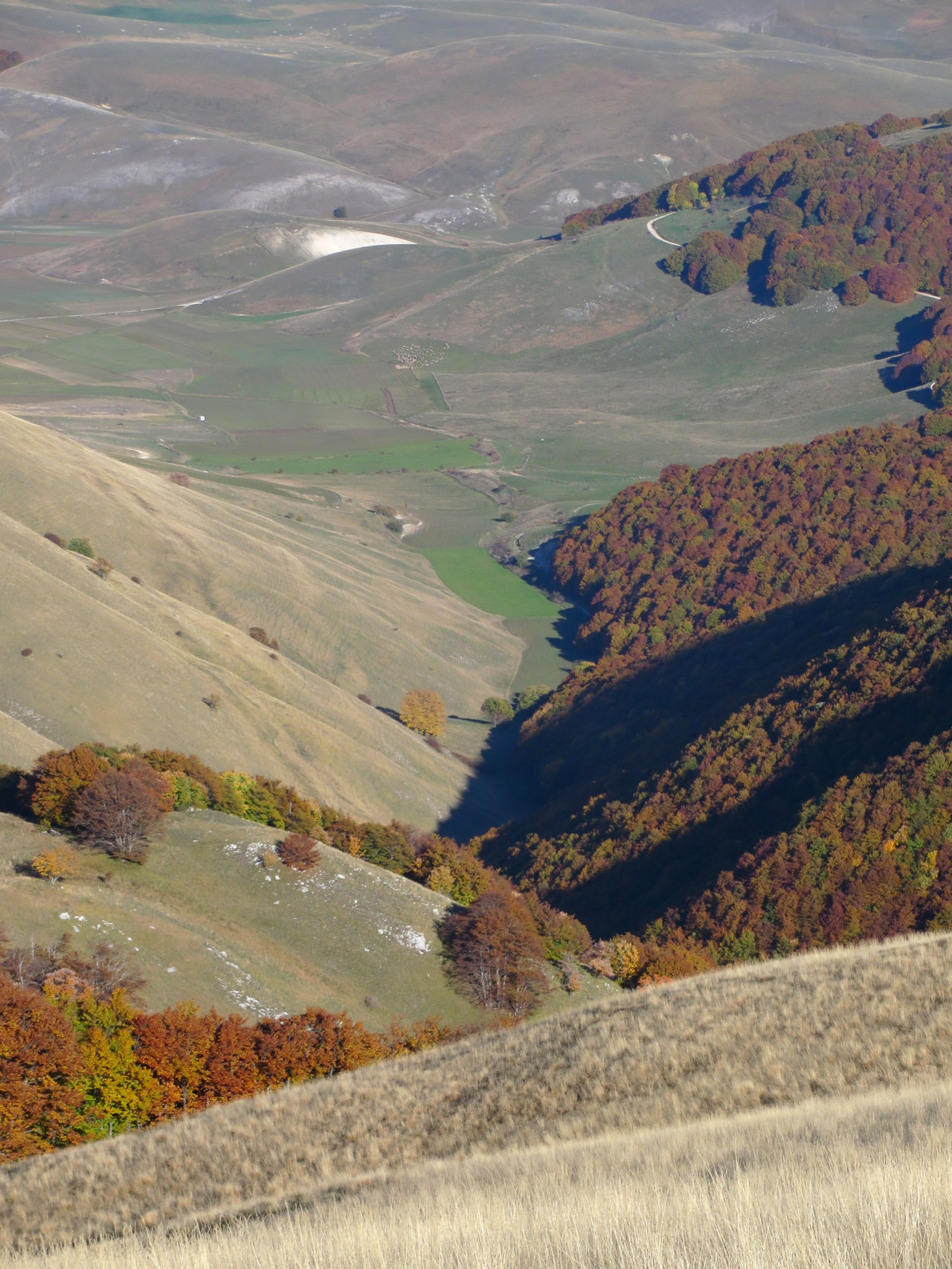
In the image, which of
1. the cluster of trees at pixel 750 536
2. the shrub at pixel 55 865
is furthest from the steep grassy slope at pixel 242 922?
the cluster of trees at pixel 750 536

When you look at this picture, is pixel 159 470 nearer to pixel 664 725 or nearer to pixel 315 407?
pixel 315 407

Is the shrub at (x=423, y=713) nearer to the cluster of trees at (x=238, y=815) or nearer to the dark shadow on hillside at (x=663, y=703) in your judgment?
the dark shadow on hillside at (x=663, y=703)

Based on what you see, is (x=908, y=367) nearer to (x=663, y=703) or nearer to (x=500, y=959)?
(x=663, y=703)

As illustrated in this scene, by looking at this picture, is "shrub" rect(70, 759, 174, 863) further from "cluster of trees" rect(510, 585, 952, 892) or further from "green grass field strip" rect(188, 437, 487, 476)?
"green grass field strip" rect(188, 437, 487, 476)

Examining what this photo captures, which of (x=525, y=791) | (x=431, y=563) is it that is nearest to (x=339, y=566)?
(x=431, y=563)

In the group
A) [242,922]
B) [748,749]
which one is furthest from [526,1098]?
[748,749]
